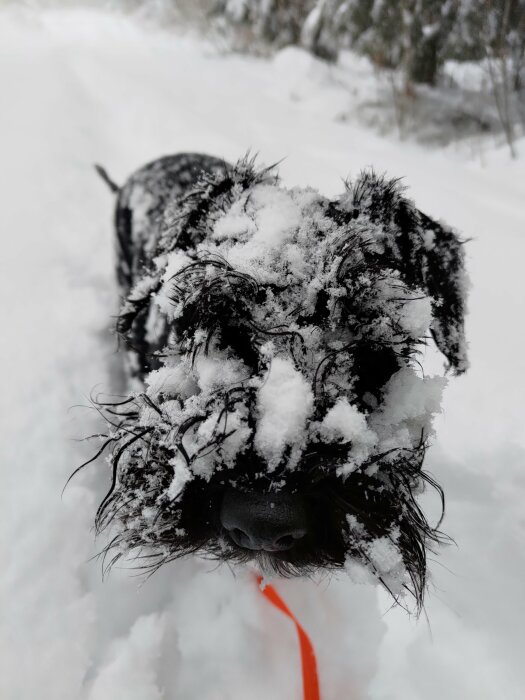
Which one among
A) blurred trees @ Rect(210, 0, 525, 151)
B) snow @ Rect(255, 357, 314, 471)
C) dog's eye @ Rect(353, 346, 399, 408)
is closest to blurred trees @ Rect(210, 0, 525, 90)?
blurred trees @ Rect(210, 0, 525, 151)

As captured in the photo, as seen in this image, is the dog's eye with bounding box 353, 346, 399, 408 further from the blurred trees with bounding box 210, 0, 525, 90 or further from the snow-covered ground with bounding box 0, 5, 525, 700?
the blurred trees with bounding box 210, 0, 525, 90

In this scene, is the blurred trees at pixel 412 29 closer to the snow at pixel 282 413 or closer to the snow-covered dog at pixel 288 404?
the snow-covered dog at pixel 288 404

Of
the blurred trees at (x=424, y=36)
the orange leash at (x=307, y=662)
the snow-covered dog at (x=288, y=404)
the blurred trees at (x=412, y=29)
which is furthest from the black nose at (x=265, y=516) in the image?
the blurred trees at (x=412, y=29)

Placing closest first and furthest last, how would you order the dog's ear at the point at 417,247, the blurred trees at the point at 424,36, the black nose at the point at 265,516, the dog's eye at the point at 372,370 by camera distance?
1. the black nose at the point at 265,516
2. the dog's eye at the point at 372,370
3. the dog's ear at the point at 417,247
4. the blurred trees at the point at 424,36

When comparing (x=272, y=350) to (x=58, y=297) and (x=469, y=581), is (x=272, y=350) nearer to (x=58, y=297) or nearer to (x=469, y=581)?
(x=469, y=581)

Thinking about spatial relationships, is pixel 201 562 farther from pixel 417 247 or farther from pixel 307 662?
pixel 417 247

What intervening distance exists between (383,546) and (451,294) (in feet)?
3.40

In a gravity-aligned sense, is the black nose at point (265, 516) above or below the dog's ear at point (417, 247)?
below

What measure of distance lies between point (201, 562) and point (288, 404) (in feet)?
3.92

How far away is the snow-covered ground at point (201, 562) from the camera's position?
1653 mm

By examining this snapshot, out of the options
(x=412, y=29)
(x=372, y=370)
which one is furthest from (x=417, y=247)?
(x=412, y=29)

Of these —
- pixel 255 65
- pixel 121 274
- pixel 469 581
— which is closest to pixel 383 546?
pixel 469 581

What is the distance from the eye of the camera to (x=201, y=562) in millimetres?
2012

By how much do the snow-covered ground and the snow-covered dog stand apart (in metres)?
0.50
